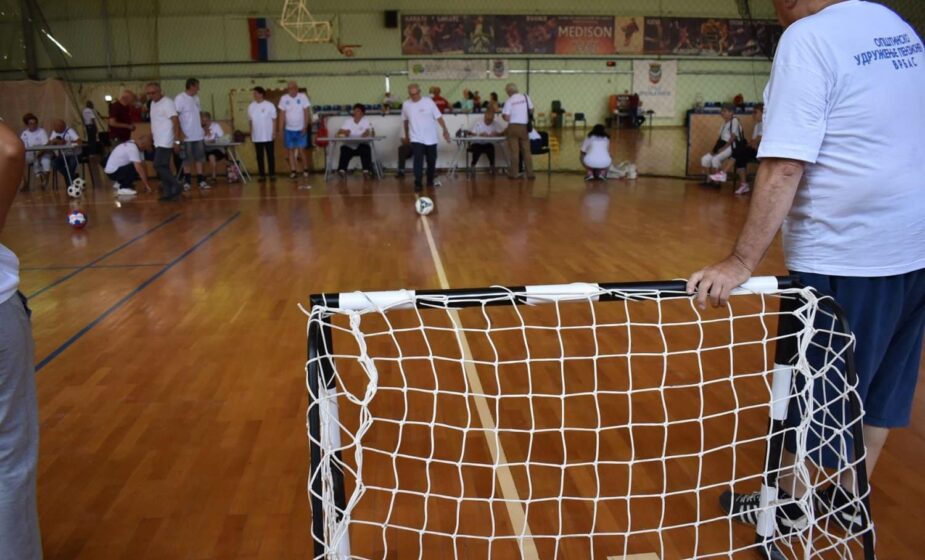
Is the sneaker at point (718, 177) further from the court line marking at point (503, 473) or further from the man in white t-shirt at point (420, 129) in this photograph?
the court line marking at point (503, 473)

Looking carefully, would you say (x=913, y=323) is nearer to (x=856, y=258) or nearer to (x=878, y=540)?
(x=856, y=258)

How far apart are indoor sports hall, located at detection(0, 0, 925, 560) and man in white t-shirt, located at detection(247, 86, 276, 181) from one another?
1642 mm

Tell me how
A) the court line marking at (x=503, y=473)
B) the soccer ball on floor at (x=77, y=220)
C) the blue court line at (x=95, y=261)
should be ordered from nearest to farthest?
1. the court line marking at (x=503, y=473)
2. the blue court line at (x=95, y=261)
3. the soccer ball on floor at (x=77, y=220)

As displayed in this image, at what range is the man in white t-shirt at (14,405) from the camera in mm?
1436

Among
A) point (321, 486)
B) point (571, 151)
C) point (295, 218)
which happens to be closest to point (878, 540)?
point (321, 486)

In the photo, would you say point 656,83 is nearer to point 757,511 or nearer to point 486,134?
point 486,134

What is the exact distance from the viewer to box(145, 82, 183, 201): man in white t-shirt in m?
10.2

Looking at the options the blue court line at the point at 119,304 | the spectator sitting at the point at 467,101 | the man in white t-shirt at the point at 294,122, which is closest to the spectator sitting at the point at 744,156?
the blue court line at the point at 119,304

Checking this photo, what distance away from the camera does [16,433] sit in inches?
60.6

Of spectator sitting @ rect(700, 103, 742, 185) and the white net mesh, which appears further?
spectator sitting @ rect(700, 103, 742, 185)

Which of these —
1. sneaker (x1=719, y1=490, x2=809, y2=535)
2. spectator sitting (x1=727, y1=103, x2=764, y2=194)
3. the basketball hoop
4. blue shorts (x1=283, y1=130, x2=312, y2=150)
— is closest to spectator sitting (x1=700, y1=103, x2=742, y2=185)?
spectator sitting (x1=727, y1=103, x2=764, y2=194)

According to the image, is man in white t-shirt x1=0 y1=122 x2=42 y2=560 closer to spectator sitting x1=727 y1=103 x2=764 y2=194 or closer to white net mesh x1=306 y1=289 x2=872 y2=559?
white net mesh x1=306 y1=289 x2=872 y2=559

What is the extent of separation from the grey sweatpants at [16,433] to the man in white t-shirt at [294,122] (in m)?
12.3

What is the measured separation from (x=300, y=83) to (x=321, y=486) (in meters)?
20.3
